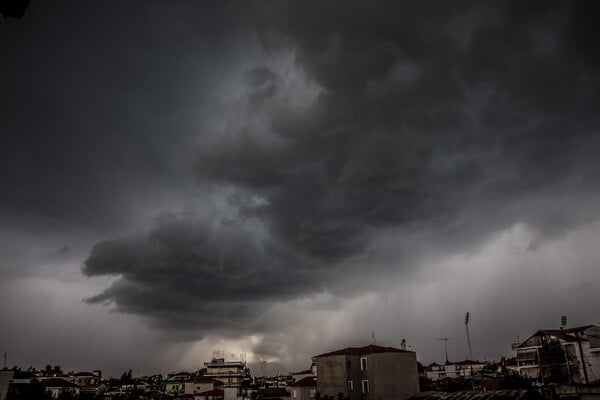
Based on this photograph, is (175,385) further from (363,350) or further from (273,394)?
(363,350)

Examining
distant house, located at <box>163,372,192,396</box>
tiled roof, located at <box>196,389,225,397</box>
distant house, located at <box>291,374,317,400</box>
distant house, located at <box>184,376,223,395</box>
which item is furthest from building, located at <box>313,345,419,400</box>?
distant house, located at <box>163,372,192,396</box>

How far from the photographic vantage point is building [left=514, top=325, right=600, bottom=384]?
7206cm

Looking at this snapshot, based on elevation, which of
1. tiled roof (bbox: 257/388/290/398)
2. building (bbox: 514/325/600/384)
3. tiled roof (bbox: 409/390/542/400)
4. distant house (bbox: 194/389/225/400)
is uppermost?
building (bbox: 514/325/600/384)

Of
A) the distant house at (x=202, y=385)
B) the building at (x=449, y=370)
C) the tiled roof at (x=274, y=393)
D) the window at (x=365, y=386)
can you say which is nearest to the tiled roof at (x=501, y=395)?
the window at (x=365, y=386)

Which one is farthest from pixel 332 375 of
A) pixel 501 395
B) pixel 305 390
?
pixel 501 395

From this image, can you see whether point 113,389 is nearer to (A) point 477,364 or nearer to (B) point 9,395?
(B) point 9,395

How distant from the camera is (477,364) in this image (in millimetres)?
141625

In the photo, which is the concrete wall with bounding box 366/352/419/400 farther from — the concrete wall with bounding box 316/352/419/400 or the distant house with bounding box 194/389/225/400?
the distant house with bounding box 194/389/225/400

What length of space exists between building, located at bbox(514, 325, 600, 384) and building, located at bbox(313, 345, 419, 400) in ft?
80.6

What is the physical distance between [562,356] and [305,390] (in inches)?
1711

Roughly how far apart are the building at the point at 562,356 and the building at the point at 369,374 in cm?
2458

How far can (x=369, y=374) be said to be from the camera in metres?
70.1

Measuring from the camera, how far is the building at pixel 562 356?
7206 cm

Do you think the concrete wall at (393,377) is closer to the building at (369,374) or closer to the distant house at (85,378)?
the building at (369,374)
